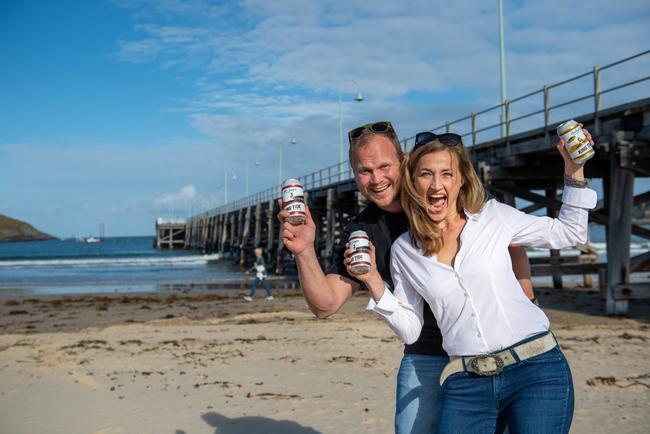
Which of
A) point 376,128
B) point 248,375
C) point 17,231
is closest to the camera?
point 376,128

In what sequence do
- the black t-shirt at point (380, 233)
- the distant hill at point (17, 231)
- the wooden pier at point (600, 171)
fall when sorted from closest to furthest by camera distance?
the black t-shirt at point (380, 233) → the wooden pier at point (600, 171) → the distant hill at point (17, 231)

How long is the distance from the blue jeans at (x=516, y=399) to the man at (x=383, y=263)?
254 mm

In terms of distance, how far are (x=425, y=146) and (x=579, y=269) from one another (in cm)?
1357

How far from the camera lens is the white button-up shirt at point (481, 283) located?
2299 mm

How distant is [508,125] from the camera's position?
14.3m

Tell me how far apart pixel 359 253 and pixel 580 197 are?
0.85 m

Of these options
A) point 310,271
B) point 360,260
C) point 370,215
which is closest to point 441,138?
point 370,215

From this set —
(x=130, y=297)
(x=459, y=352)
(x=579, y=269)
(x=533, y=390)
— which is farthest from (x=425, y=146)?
(x=130, y=297)

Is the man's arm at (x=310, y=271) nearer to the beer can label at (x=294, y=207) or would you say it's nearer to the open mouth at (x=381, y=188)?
the beer can label at (x=294, y=207)

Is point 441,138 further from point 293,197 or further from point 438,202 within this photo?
point 293,197

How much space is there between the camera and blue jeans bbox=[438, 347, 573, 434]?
2189 mm

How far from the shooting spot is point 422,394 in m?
2.61

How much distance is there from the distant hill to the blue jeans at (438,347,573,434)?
165068 millimetres

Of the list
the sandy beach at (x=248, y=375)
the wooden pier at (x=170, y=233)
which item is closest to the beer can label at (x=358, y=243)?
the sandy beach at (x=248, y=375)
